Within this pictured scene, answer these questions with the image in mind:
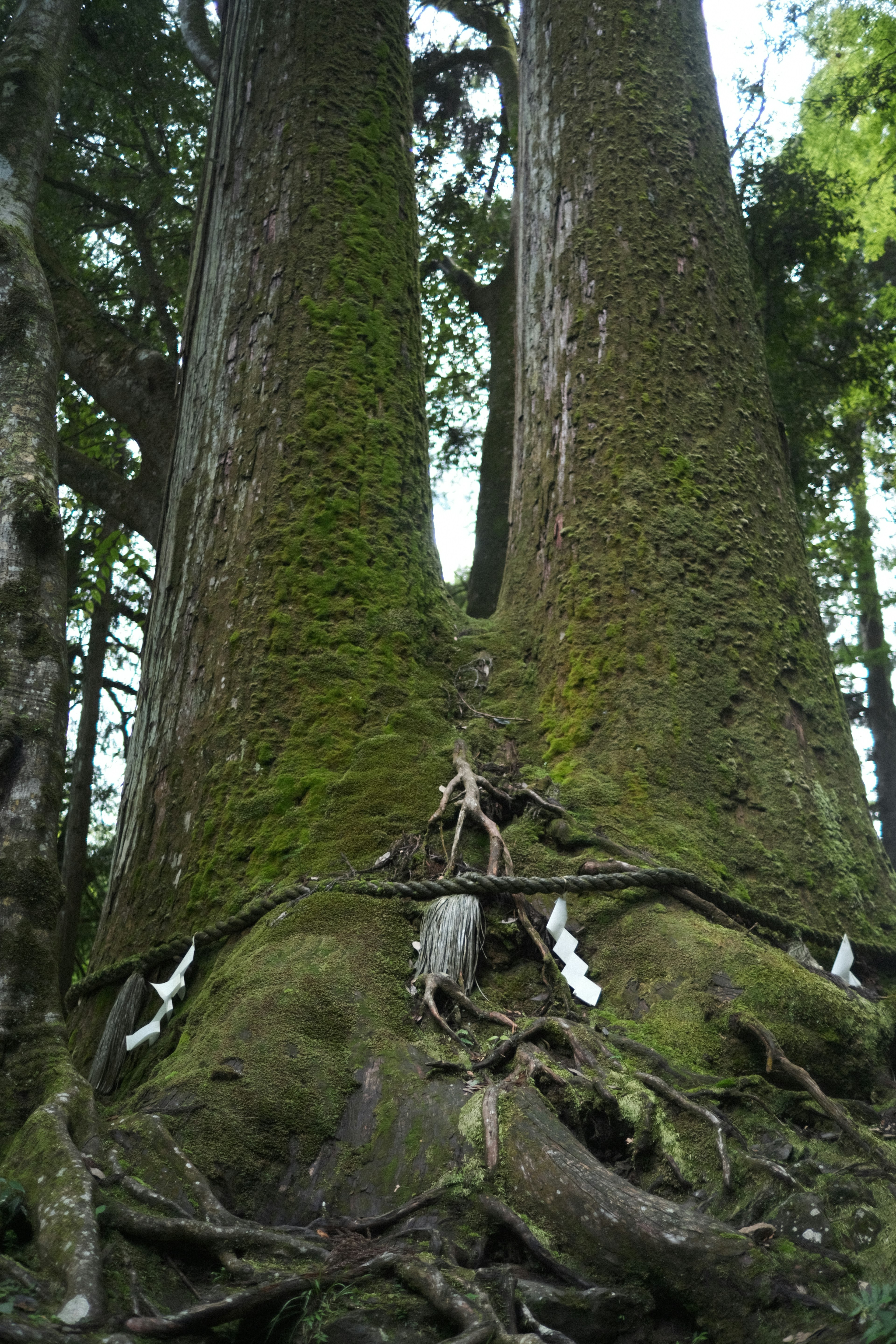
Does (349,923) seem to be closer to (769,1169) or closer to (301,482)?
(769,1169)

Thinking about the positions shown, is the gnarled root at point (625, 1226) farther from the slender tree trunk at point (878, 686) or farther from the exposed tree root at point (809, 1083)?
the slender tree trunk at point (878, 686)

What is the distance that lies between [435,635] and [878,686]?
38.3 ft

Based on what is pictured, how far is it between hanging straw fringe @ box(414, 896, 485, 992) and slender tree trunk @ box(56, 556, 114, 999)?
19.7ft

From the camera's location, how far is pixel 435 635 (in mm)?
3887

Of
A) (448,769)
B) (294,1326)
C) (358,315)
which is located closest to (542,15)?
(358,315)

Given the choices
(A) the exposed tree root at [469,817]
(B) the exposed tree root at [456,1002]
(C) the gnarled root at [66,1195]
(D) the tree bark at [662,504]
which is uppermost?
(D) the tree bark at [662,504]

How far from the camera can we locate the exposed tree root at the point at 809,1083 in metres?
2.03

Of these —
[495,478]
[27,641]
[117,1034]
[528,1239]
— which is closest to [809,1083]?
[528,1239]

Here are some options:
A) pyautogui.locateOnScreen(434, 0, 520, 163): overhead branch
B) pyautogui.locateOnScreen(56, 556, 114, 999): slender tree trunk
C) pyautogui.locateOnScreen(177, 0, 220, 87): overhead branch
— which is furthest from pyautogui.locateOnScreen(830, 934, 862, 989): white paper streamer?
pyautogui.locateOnScreen(434, 0, 520, 163): overhead branch

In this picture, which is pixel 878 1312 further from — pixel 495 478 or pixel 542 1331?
pixel 495 478

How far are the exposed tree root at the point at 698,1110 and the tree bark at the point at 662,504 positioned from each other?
83 centimetres

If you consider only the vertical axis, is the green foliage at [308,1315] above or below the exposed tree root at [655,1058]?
below

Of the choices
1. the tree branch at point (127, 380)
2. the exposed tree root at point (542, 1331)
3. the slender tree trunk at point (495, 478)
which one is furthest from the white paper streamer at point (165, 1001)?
the slender tree trunk at point (495, 478)

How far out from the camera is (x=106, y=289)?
8.66 meters
